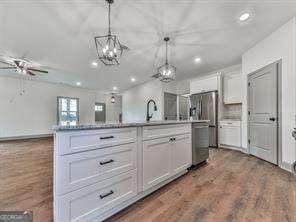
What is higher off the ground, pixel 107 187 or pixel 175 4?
pixel 175 4

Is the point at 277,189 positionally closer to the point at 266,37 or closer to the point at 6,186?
the point at 266,37

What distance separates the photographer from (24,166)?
10.6 feet

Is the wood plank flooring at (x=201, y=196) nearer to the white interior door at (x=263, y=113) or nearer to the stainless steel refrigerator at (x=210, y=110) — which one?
the white interior door at (x=263, y=113)

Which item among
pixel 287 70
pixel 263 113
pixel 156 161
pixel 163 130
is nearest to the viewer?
pixel 156 161

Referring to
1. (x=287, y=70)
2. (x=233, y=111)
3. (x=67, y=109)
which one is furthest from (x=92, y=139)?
(x=67, y=109)

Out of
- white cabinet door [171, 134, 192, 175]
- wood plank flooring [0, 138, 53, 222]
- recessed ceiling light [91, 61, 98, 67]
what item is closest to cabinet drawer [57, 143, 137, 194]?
wood plank flooring [0, 138, 53, 222]

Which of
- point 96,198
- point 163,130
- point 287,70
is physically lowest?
point 96,198

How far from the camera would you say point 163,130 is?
7.23ft

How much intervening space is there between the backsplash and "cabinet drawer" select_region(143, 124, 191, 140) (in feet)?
11.0

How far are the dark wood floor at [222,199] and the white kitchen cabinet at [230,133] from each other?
1892 millimetres

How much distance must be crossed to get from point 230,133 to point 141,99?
4592 mm

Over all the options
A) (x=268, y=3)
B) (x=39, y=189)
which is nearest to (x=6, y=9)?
(x=39, y=189)

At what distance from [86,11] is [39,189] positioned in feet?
9.79

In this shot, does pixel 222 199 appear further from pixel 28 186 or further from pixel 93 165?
pixel 28 186
